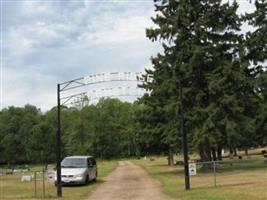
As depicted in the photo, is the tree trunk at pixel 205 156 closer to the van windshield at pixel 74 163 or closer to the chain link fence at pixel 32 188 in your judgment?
the van windshield at pixel 74 163

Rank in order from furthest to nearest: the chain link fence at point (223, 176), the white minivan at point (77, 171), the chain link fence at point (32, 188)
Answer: the white minivan at point (77, 171)
the chain link fence at point (223, 176)
the chain link fence at point (32, 188)

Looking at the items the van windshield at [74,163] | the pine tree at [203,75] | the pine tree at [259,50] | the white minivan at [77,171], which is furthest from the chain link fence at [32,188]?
the pine tree at [259,50]

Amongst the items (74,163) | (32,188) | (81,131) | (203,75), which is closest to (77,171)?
(74,163)

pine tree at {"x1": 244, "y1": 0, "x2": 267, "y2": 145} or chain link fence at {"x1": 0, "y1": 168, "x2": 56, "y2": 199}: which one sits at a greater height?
pine tree at {"x1": 244, "y1": 0, "x2": 267, "y2": 145}

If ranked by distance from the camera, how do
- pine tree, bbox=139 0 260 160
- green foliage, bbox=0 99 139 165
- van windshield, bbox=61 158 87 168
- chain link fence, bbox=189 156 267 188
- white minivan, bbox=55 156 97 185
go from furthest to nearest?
green foliage, bbox=0 99 139 165
pine tree, bbox=139 0 260 160
van windshield, bbox=61 158 87 168
white minivan, bbox=55 156 97 185
chain link fence, bbox=189 156 267 188

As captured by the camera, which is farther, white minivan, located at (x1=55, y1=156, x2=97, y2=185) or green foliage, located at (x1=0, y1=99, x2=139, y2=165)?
green foliage, located at (x1=0, y1=99, x2=139, y2=165)

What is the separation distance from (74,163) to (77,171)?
1.56 meters

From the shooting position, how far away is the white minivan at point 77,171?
3155 centimetres

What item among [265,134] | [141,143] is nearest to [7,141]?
[141,143]

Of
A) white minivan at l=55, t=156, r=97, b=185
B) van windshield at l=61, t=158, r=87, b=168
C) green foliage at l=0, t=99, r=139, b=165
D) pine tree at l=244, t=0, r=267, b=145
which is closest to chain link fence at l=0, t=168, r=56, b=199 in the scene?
A: white minivan at l=55, t=156, r=97, b=185

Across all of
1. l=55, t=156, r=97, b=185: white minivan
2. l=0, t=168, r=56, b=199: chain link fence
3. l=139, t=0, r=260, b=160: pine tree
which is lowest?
l=0, t=168, r=56, b=199: chain link fence

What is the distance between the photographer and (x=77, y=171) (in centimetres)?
3197

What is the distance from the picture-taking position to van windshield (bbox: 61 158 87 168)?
33.2 meters

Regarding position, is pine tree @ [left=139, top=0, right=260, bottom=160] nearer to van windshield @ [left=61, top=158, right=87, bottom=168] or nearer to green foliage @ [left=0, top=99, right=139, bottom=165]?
van windshield @ [left=61, top=158, right=87, bottom=168]
